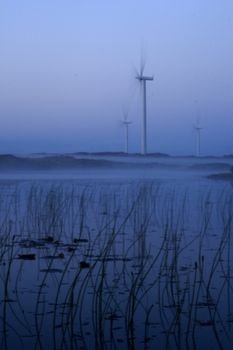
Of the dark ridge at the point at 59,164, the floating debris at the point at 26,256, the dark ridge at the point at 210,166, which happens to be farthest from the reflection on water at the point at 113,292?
the dark ridge at the point at 59,164

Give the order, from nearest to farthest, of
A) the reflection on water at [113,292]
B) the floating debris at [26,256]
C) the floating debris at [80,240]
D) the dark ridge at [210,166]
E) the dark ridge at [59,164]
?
the reflection on water at [113,292] < the floating debris at [26,256] < the floating debris at [80,240] < the dark ridge at [210,166] < the dark ridge at [59,164]

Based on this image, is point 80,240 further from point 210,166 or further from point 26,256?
point 210,166

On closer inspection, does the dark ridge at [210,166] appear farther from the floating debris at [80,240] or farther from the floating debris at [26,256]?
the floating debris at [26,256]

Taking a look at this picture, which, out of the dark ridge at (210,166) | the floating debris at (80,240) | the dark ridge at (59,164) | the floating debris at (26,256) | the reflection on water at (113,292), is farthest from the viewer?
the dark ridge at (59,164)

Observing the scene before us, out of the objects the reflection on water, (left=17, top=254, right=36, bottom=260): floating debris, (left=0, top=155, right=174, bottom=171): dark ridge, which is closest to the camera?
the reflection on water

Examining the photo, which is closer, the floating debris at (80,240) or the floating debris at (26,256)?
the floating debris at (26,256)

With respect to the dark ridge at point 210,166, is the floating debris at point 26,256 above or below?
below

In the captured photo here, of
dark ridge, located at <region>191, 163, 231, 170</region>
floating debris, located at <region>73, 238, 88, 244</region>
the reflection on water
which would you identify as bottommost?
the reflection on water

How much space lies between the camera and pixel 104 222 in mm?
10906

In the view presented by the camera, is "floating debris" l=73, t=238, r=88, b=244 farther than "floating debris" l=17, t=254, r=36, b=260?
Yes

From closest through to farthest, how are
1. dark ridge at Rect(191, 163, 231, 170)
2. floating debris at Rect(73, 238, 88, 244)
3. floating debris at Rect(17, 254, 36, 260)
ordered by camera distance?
floating debris at Rect(17, 254, 36, 260) < floating debris at Rect(73, 238, 88, 244) < dark ridge at Rect(191, 163, 231, 170)

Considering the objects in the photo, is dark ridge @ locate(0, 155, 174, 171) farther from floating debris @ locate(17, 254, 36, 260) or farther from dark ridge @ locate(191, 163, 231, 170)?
floating debris @ locate(17, 254, 36, 260)

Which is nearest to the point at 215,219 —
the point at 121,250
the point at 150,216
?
the point at 150,216

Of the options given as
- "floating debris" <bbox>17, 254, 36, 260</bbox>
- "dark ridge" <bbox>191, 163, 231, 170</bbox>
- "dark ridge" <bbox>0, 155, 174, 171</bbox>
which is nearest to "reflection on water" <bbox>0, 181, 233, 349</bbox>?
"floating debris" <bbox>17, 254, 36, 260</bbox>
